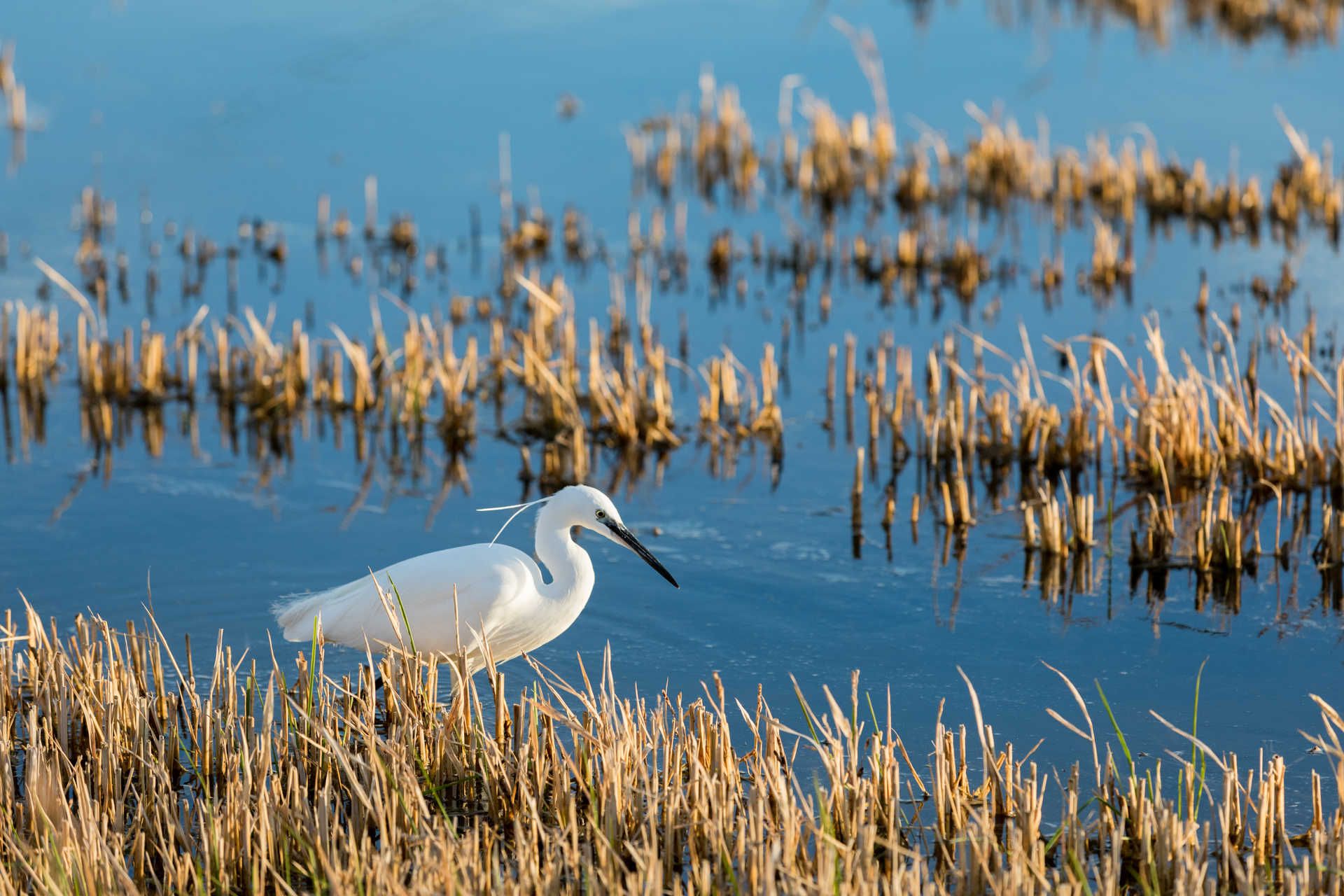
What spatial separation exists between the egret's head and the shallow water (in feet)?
1.92

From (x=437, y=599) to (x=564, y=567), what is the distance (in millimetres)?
Answer: 455

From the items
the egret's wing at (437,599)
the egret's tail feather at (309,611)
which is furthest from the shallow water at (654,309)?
the egret's wing at (437,599)

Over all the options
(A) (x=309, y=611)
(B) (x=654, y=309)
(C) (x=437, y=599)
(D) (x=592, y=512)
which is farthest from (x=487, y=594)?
(B) (x=654, y=309)

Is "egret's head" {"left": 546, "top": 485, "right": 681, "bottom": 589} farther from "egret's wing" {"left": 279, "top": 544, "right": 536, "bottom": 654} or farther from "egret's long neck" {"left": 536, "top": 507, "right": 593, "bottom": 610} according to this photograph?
"egret's wing" {"left": 279, "top": 544, "right": 536, "bottom": 654}

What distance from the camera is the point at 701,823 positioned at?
4066 millimetres

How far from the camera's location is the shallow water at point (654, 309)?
616 cm

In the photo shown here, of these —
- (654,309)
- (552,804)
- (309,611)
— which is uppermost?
(654,309)

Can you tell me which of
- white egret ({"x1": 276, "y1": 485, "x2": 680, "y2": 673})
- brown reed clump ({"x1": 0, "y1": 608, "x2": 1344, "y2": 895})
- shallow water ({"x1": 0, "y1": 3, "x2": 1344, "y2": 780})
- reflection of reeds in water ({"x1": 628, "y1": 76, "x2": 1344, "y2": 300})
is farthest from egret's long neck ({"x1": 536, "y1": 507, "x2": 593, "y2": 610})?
reflection of reeds in water ({"x1": 628, "y1": 76, "x2": 1344, "y2": 300})

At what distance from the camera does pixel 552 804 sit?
4.50m

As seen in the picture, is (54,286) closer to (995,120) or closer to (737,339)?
(737,339)

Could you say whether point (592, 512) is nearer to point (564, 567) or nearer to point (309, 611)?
point (564, 567)

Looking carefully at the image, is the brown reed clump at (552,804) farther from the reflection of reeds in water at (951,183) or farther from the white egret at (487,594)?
the reflection of reeds in water at (951,183)

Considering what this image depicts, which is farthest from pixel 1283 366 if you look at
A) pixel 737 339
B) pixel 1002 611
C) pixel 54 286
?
pixel 54 286

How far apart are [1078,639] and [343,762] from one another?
3.36 m
